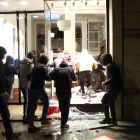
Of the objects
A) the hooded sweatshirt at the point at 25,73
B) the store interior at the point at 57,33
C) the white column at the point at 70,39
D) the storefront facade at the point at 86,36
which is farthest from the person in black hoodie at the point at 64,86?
the white column at the point at 70,39

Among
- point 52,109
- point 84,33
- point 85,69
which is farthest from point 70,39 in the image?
point 52,109

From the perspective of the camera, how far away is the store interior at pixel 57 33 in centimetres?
623

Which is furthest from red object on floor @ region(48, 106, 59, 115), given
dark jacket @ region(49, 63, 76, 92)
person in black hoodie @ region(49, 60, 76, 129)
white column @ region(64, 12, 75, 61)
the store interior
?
white column @ region(64, 12, 75, 61)

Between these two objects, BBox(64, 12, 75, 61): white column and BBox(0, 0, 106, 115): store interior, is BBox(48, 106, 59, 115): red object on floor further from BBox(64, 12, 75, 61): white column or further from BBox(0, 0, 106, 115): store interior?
BBox(64, 12, 75, 61): white column

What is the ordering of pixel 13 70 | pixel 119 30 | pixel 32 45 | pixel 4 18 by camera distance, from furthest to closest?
pixel 32 45 → pixel 4 18 → pixel 13 70 → pixel 119 30

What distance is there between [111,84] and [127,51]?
1.08m

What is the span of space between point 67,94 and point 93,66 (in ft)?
9.52

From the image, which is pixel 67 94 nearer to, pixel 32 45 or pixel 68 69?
pixel 68 69

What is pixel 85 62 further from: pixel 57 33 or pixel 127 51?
pixel 57 33

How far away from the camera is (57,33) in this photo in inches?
313

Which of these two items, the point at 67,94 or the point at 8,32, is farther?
the point at 8,32

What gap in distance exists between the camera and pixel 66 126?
4273 mm

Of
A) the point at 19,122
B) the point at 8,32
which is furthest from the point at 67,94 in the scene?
the point at 8,32

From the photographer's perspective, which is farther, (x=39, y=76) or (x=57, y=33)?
(x=57, y=33)
